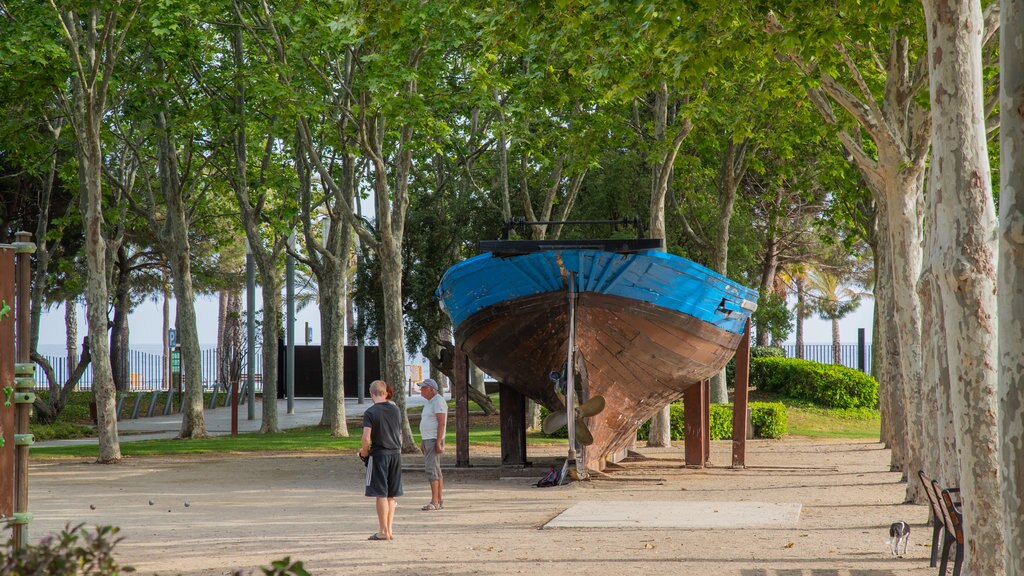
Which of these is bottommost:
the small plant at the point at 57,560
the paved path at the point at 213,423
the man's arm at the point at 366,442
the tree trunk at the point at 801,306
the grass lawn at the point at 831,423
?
the paved path at the point at 213,423

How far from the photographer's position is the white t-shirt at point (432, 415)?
1221 cm

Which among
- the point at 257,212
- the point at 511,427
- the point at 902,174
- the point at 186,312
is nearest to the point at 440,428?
the point at 511,427

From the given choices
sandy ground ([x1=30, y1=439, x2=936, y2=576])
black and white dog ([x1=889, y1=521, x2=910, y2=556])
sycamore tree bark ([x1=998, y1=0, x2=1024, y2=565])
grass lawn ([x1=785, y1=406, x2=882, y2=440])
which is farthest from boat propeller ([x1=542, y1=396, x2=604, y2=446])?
grass lawn ([x1=785, y1=406, x2=882, y2=440])

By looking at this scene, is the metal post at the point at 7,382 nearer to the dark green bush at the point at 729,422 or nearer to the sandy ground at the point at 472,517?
the sandy ground at the point at 472,517

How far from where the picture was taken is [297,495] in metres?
14.6

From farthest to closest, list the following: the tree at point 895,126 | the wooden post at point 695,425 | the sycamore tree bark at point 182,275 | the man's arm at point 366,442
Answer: the sycamore tree bark at point 182,275 < the wooden post at point 695,425 < the tree at point 895,126 < the man's arm at point 366,442

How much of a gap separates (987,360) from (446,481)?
9746 mm

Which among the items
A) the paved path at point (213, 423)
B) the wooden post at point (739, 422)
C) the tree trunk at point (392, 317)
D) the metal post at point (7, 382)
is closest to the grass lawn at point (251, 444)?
the paved path at point (213, 423)

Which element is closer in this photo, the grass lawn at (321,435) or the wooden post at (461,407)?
the wooden post at (461,407)

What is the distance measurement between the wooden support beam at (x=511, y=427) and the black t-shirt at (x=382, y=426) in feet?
22.3

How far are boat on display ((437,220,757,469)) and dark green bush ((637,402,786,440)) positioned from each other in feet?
25.5

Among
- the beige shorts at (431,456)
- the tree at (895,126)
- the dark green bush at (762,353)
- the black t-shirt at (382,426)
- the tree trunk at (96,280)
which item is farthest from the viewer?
the dark green bush at (762,353)

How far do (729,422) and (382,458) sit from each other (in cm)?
1517

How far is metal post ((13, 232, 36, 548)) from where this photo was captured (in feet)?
24.7
